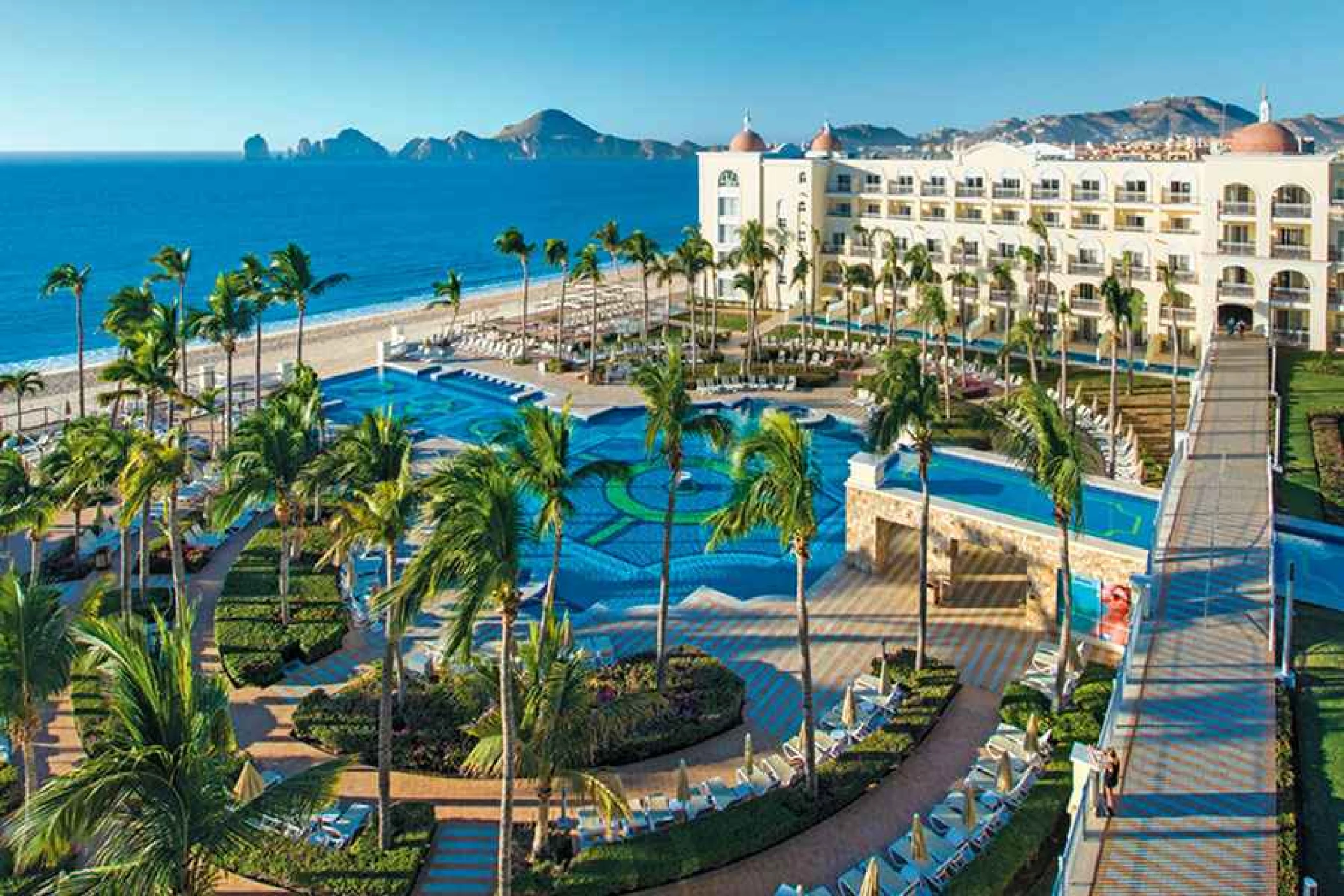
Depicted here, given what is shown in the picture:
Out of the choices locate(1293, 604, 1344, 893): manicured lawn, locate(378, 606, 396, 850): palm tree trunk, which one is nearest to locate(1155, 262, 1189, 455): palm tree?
locate(1293, 604, 1344, 893): manicured lawn

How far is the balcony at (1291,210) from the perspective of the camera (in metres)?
46.4

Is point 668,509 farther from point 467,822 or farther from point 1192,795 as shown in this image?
point 1192,795

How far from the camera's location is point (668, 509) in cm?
2128

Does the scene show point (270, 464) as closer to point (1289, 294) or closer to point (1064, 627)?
point (1064, 627)

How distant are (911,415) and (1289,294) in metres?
35.7

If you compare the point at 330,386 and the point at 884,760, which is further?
the point at 330,386

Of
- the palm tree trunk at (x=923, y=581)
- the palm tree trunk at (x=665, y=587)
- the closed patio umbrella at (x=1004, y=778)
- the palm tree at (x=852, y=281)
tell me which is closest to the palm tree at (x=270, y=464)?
the palm tree trunk at (x=665, y=587)

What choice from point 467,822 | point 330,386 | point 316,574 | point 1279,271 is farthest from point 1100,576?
point 330,386

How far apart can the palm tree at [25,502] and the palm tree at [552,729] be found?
977 centimetres

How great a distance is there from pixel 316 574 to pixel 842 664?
14.0 m

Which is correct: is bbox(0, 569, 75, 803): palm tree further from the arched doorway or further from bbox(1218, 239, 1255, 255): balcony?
the arched doorway

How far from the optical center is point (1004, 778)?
57.0ft

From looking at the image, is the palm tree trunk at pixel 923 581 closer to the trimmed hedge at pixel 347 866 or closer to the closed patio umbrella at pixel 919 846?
the closed patio umbrella at pixel 919 846

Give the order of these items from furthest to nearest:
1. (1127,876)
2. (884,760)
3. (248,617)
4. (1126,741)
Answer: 1. (248,617)
2. (884,760)
3. (1126,741)
4. (1127,876)
